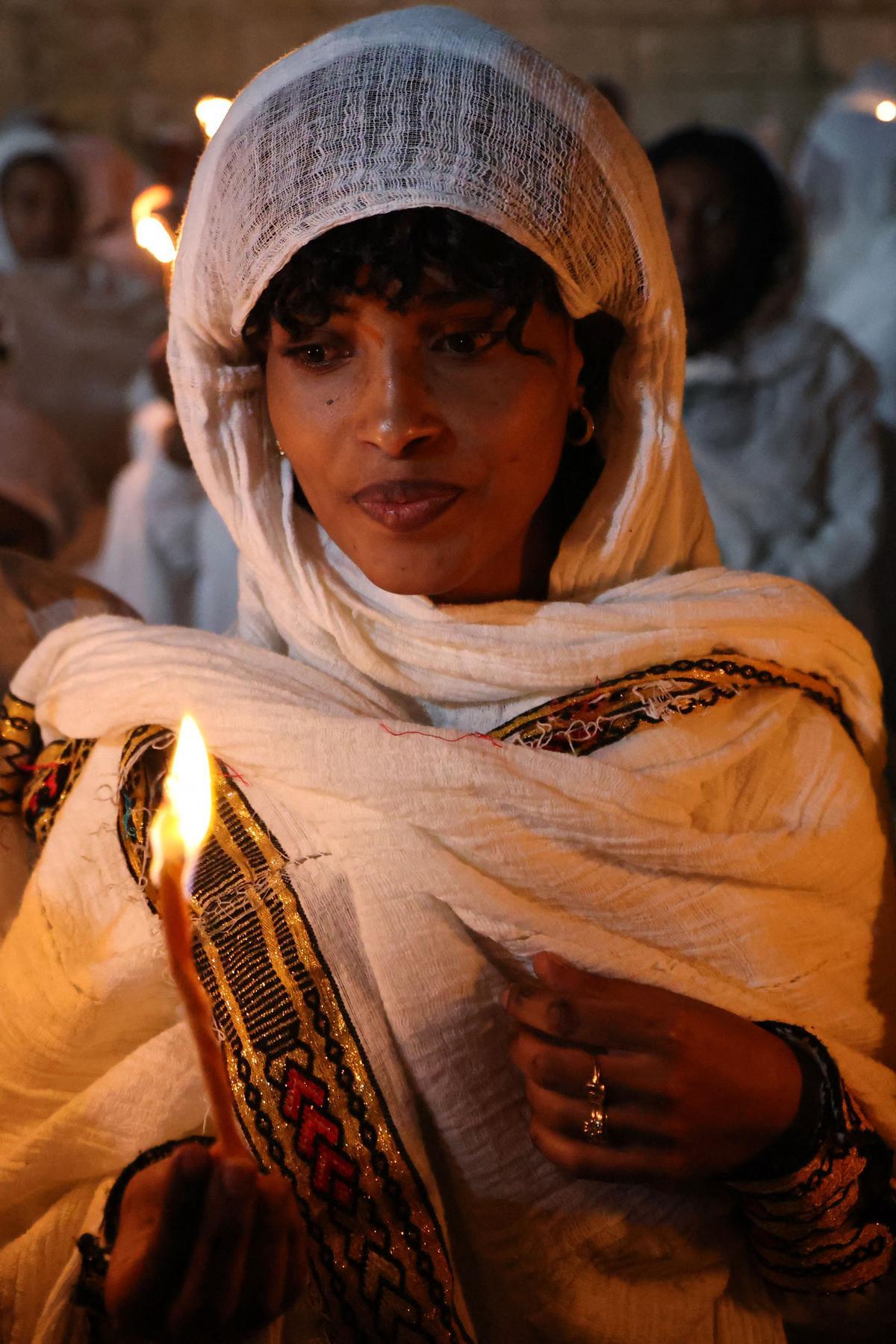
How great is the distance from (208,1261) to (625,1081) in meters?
0.33

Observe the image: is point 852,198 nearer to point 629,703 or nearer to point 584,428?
point 584,428

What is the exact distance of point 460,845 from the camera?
3.18 ft

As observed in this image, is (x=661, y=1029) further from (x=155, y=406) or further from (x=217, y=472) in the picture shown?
(x=155, y=406)

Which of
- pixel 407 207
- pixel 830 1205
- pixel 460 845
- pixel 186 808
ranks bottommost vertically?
pixel 830 1205

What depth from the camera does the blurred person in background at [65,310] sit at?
4.62 m

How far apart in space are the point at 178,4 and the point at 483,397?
20.3 feet

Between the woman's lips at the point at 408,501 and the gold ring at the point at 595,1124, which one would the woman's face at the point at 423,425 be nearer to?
the woman's lips at the point at 408,501

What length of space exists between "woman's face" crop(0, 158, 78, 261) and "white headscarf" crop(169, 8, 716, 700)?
13.2 ft

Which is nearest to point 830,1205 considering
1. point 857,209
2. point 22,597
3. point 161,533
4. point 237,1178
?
point 237,1178

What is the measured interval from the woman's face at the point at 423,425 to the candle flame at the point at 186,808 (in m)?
0.33

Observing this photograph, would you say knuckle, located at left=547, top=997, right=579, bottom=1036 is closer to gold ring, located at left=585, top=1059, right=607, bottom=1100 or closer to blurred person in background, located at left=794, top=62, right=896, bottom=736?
gold ring, located at left=585, top=1059, right=607, bottom=1100

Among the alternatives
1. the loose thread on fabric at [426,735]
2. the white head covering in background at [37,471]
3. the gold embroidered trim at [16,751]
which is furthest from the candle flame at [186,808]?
the white head covering in background at [37,471]

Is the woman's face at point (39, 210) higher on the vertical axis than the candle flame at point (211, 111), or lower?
higher

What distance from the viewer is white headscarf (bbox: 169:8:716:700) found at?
3.01ft
